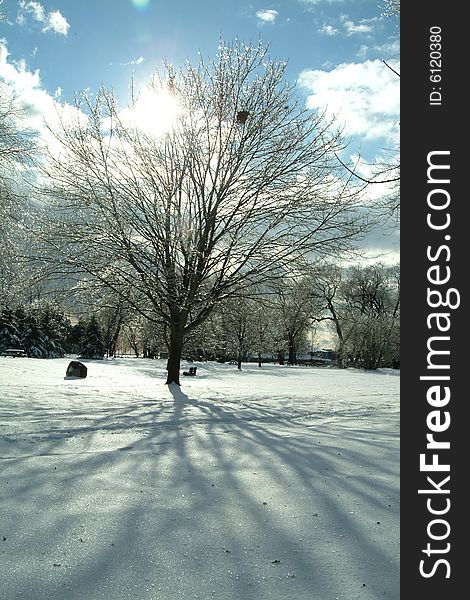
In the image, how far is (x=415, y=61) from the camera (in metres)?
2.90

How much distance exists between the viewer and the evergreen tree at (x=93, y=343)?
40.2m

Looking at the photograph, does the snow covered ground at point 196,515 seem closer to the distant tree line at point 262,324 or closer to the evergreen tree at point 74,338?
the distant tree line at point 262,324

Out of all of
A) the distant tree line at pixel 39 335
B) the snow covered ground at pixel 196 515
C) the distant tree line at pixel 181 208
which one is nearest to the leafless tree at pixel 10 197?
the distant tree line at pixel 181 208

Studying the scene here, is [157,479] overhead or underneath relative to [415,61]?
underneath

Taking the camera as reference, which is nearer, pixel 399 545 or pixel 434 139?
pixel 399 545

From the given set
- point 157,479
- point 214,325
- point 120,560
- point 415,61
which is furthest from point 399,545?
point 214,325

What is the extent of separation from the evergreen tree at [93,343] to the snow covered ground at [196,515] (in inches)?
1454

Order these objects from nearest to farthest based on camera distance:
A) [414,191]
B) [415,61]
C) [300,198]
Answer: [414,191] < [415,61] < [300,198]

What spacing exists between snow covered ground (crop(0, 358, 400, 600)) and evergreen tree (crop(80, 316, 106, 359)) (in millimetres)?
36936

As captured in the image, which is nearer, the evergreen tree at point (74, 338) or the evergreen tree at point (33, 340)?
the evergreen tree at point (33, 340)

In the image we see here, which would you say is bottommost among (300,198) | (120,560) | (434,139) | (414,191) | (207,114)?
(120,560)

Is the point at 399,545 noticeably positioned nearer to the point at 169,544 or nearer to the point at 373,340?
the point at 169,544

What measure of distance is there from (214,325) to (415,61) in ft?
53.7

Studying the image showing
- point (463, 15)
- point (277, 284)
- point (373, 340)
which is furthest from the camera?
point (373, 340)
